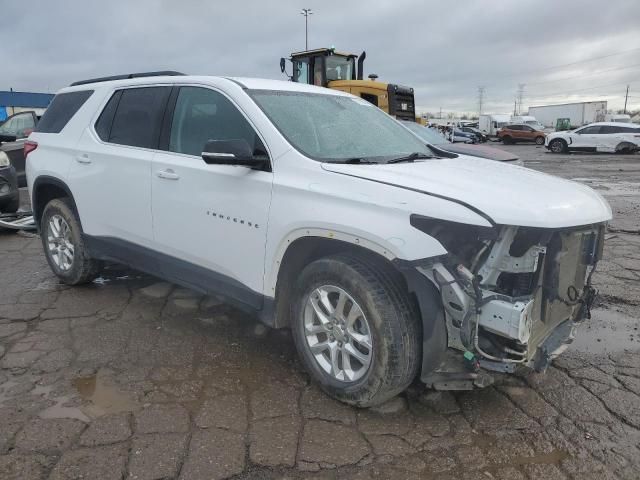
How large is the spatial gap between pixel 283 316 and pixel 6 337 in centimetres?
221

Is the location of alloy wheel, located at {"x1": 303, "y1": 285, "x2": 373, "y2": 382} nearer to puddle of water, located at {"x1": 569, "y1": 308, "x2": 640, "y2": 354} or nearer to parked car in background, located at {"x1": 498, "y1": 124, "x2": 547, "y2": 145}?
puddle of water, located at {"x1": 569, "y1": 308, "x2": 640, "y2": 354}

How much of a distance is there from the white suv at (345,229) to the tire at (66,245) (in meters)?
0.48

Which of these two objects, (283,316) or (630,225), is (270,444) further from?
(630,225)

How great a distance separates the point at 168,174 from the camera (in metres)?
3.77

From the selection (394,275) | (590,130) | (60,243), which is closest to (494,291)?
(394,275)

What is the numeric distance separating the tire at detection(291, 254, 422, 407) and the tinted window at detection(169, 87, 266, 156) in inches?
37.5

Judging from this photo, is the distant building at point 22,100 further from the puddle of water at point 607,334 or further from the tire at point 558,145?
the puddle of water at point 607,334

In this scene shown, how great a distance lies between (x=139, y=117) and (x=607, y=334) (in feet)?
→ 13.3

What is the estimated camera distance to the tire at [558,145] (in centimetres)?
2878

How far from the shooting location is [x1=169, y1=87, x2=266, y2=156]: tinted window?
351 cm

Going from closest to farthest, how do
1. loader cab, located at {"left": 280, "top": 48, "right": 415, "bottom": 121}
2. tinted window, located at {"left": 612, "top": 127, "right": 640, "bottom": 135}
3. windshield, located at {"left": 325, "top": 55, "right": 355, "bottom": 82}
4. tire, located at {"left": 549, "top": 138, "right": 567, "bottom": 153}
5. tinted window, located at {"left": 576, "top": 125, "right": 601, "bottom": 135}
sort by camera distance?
loader cab, located at {"left": 280, "top": 48, "right": 415, "bottom": 121} → windshield, located at {"left": 325, "top": 55, "right": 355, "bottom": 82} → tinted window, located at {"left": 612, "top": 127, "right": 640, "bottom": 135} → tinted window, located at {"left": 576, "top": 125, "right": 601, "bottom": 135} → tire, located at {"left": 549, "top": 138, "right": 567, "bottom": 153}

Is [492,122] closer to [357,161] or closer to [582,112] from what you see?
[582,112]

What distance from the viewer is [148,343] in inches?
153

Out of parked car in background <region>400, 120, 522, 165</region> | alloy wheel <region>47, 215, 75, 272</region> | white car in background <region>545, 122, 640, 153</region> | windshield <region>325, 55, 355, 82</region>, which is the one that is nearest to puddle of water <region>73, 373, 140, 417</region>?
alloy wheel <region>47, 215, 75, 272</region>
